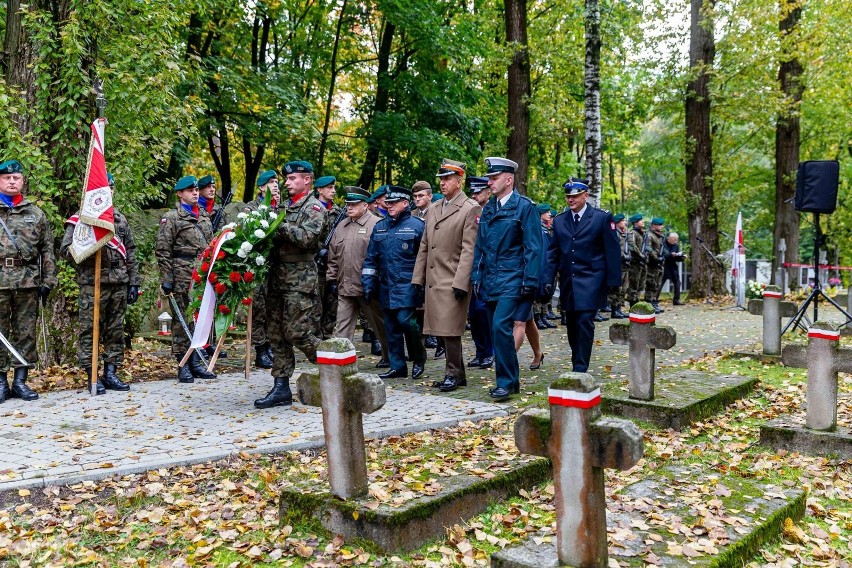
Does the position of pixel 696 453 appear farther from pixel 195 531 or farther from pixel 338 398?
pixel 195 531

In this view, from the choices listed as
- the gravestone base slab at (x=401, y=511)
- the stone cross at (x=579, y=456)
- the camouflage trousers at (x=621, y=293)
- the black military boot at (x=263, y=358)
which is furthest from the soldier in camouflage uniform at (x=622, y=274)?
the stone cross at (x=579, y=456)

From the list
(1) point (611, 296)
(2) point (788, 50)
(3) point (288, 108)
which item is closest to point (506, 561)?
(1) point (611, 296)

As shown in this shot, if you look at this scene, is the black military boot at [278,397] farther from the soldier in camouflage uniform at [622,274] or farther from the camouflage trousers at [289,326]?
the soldier in camouflage uniform at [622,274]

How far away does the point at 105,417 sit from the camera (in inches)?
284

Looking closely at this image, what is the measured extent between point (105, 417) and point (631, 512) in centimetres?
503

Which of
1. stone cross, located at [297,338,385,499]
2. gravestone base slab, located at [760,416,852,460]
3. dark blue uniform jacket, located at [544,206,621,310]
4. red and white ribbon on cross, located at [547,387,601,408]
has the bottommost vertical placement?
gravestone base slab, located at [760,416,852,460]

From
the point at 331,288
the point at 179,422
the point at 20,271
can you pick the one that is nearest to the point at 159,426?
the point at 179,422

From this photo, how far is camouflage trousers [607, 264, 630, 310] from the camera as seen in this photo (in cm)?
1672

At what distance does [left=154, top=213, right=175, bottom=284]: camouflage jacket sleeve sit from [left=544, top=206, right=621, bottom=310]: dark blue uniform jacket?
14.9 feet

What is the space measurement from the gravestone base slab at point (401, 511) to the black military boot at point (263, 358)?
224 inches

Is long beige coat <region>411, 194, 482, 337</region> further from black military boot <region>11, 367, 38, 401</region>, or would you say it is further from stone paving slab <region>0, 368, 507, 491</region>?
black military boot <region>11, 367, 38, 401</region>

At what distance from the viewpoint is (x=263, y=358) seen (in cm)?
1015

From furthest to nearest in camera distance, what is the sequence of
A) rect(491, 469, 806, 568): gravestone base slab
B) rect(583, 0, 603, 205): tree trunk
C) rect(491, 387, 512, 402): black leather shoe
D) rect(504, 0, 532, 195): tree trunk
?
rect(504, 0, 532, 195): tree trunk
rect(583, 0, 603, 205): tree trunk
rect(491, 387, 512, 402): black leather shoe
rect(491, 469, 806, 568): gravestone base slab

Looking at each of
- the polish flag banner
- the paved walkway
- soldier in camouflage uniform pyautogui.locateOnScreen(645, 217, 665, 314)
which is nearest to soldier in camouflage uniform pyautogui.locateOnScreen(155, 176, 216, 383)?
the paved walkway
